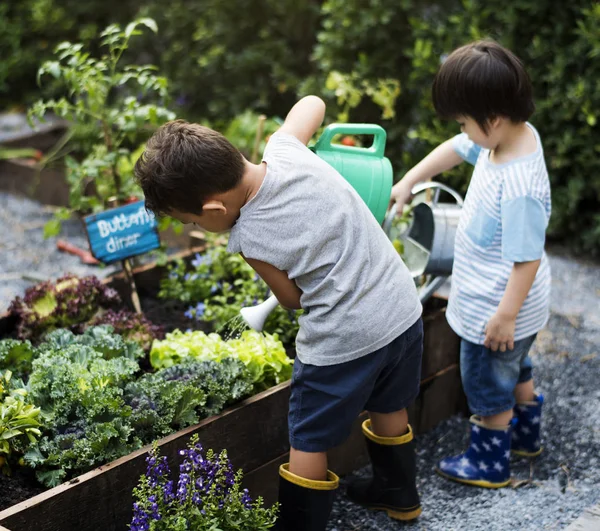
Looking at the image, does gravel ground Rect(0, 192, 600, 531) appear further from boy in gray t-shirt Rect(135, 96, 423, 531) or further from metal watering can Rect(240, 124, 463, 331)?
metal watering can Rect(240, 124, 463, 331)

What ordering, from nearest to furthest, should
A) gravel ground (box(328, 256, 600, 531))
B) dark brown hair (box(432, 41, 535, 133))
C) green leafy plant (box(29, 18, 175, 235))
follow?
dark brown hair (box(432, 41, 535, 133)), gravel ground (box(328, 256, 600, 531)), green leafy plant (box(29, 18, 175, 235))

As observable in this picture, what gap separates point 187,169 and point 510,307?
1.03 meters

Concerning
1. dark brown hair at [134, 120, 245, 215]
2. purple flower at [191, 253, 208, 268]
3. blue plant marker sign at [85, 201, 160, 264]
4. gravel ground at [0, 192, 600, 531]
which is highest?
dark brown hair at [134, 120, 245, 215]

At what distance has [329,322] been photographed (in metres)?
2.02

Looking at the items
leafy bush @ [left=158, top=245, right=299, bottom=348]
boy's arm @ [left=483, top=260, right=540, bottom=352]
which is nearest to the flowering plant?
boy's arm @ [left=483, top=260, right=540, bottom=352]

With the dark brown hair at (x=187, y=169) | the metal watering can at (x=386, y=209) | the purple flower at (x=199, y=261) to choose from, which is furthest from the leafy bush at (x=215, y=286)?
the dark brown hair at (x=187, y=169)

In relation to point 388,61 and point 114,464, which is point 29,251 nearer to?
point 388,61

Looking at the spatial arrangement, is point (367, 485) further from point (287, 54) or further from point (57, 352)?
point (287, 54)

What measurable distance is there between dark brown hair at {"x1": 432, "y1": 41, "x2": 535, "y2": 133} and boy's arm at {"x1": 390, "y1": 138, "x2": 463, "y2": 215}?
356mm

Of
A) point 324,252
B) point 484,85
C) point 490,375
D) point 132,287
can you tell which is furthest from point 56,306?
point 484,85

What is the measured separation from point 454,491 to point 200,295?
4.23 feet

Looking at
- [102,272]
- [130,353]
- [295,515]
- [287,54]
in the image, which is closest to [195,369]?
[130,353]

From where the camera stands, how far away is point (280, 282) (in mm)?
2004

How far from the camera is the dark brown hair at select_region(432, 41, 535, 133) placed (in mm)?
2219
